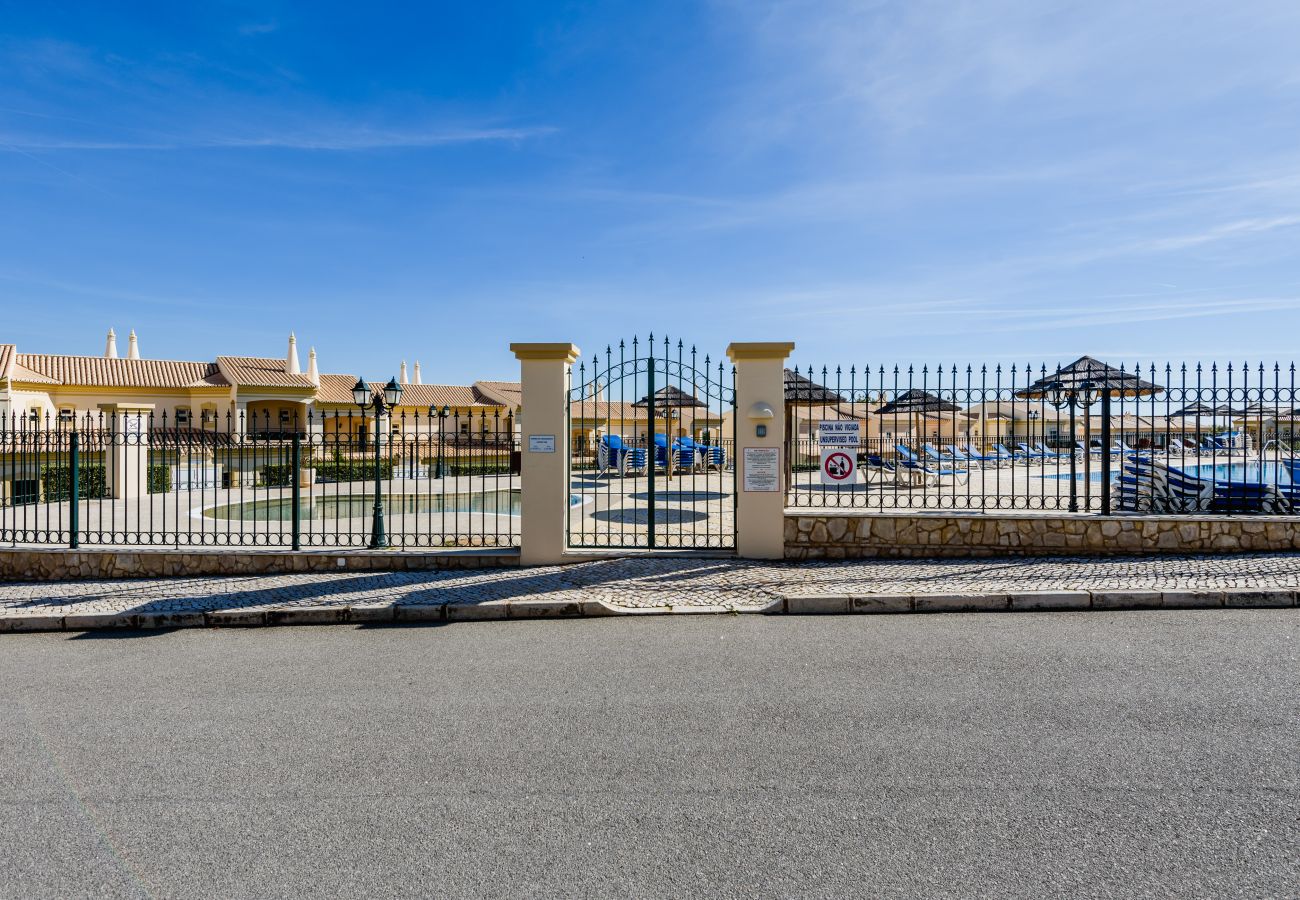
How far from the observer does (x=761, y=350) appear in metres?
8.67

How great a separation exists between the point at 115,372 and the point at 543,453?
149 feet

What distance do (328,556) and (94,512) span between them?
26.7 ft

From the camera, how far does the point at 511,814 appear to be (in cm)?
323

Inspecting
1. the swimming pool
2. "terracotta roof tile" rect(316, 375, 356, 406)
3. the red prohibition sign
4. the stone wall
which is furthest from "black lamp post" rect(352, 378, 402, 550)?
"terracotta roof tile" rect(316, 375, 356, 406)

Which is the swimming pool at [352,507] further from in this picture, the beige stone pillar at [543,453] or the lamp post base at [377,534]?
the beige stone pillar at [543,453]

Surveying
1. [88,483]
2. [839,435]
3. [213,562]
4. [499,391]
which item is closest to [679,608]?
[839,435]

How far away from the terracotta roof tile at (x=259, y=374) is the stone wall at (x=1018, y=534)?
4444cm

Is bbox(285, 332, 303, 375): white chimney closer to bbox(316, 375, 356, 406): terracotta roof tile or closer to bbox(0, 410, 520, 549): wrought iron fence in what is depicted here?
bbox(316, 375, 356, 406): terracotta roof tile

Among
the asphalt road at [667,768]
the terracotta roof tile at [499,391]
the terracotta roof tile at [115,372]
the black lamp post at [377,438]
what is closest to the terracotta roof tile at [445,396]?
the terracotta roof tile at [499,391]

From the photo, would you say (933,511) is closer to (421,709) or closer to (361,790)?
(421,709)

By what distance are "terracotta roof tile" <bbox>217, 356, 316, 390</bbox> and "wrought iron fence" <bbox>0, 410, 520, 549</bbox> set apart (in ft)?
79.2

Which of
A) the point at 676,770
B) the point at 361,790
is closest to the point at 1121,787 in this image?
the point at 676,770

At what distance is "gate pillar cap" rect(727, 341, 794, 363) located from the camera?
8.59m

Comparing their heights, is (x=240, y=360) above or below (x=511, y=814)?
above
